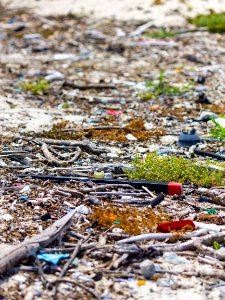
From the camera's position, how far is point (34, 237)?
4262 millimetres

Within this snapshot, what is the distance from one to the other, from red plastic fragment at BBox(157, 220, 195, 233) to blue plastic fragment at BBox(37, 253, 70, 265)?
69 cm

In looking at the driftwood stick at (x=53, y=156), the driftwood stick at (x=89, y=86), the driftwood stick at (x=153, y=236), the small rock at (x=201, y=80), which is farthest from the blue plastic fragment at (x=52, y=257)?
the small rock at (x=201, y=80)

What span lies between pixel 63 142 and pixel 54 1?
9179mm

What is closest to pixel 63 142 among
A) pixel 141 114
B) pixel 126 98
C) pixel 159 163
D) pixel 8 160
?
pixel 8 160

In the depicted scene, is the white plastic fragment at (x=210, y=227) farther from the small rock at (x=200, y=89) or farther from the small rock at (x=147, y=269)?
the small rock at (x=200, y=89)

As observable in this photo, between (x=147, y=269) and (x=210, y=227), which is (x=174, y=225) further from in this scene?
(x=147, y=269)

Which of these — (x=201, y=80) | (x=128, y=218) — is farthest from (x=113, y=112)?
(x=128, y=218)

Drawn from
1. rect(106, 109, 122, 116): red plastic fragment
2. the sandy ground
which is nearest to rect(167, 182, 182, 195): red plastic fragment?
rect(106, 109, 122, 116): red plastic fragment

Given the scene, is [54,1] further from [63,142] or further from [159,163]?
[159,163]

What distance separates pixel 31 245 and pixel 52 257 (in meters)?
0.14

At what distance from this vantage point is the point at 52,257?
411cm

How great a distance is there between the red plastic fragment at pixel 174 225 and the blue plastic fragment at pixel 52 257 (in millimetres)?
686

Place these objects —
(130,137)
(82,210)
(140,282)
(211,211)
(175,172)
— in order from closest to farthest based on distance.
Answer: (140,282)
(82,210)
(211,211)
(175,172)
(130,137)

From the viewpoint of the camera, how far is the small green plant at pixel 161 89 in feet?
28.8
